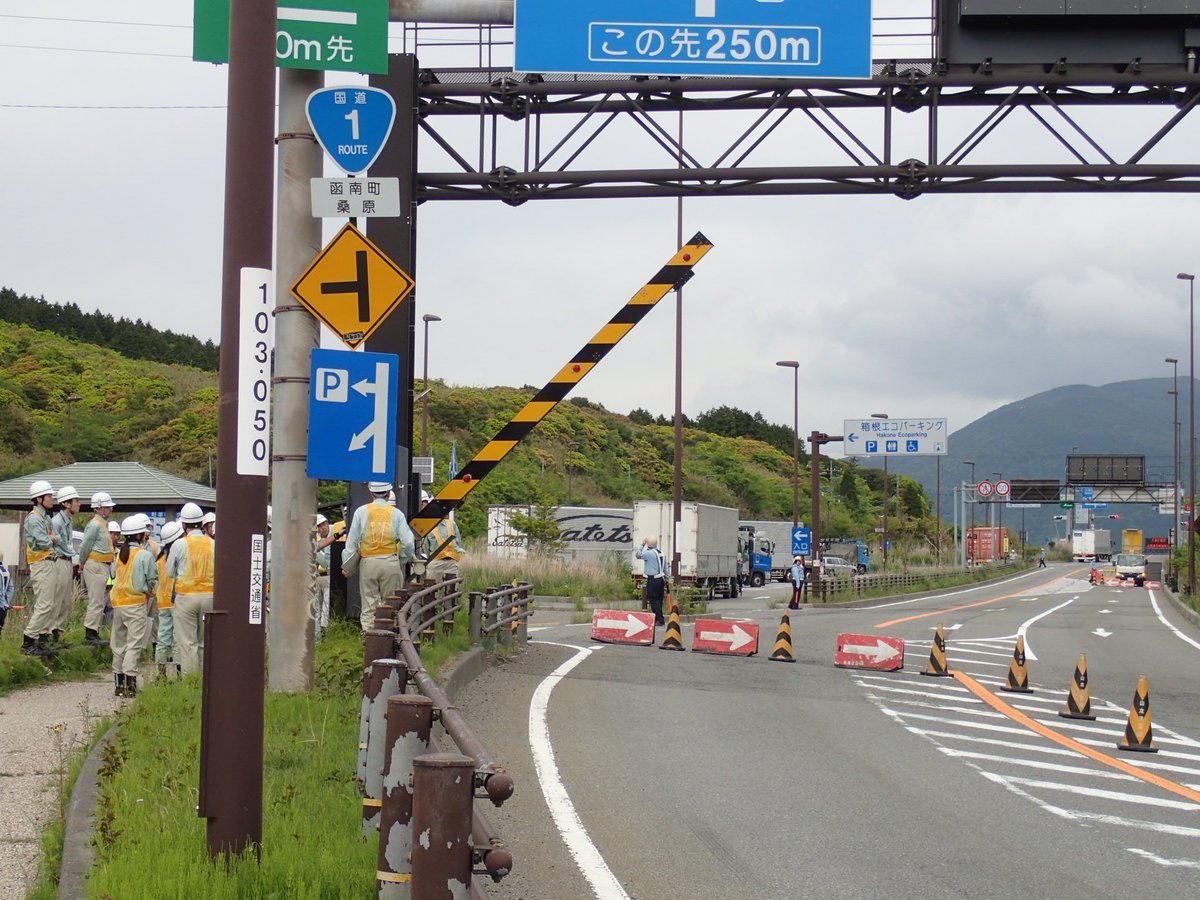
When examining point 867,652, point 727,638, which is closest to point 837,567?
point 727,638

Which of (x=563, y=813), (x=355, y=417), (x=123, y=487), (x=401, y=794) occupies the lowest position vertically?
(x=563, y=813)

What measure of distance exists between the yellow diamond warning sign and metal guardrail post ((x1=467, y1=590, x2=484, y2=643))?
869 centimetres

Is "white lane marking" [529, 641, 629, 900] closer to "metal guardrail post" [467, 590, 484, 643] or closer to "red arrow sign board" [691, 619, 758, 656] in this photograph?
"metal guardrail post" [467, 590, 484, 643]

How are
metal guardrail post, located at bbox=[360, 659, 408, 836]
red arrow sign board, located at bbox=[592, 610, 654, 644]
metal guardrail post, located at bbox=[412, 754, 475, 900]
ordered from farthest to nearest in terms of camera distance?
1. red arrow sign board, located at bbox=[592, 610, 654, 644]
2. metal guardrail post, located at bbox=[360, 659, 408, 836]
3. metal guardrail post, located at bbox=[412, 754, 475, 900]

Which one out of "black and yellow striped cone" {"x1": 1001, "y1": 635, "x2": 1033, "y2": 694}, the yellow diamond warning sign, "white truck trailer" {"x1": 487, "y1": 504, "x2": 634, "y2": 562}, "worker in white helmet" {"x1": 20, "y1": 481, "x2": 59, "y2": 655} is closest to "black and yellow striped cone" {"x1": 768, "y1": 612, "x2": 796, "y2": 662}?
"black and yellow striped cone" {"x1": 1001, "y1": 635, "x2": 1033, "y2": 694}

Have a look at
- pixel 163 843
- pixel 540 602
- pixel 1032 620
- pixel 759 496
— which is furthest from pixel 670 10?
pixel 759 496

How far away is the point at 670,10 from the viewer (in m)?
15.9

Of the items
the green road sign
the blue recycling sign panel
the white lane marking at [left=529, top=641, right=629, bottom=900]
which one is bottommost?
the white lane marking at [left=529, top=641, right=629, bottom=900]

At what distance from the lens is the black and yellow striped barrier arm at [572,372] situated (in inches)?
606

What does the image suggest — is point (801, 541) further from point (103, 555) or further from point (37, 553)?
point (37, 553)

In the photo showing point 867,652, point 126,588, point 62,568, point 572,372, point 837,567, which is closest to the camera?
point 126,588

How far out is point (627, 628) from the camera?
76.5 ft

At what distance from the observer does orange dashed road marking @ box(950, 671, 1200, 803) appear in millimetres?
10422

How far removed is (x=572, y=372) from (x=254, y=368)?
957cm
